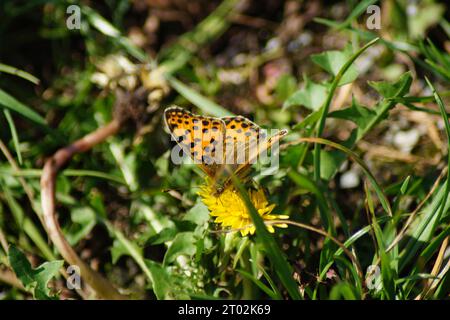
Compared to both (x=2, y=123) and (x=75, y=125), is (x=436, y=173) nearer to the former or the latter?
(x=75, y=125)

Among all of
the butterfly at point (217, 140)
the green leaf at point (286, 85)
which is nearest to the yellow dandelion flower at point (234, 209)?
the butterfly at point (217, 140)

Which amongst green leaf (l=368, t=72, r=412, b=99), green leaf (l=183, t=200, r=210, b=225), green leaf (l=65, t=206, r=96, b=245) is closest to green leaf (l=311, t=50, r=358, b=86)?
green leaf (l=368, t=72, r=412, b=99)

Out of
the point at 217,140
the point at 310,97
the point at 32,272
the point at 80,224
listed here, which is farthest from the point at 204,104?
the point at 32,272

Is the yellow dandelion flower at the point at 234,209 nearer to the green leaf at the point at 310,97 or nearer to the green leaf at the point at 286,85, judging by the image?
the green leaf at the point at 310,97

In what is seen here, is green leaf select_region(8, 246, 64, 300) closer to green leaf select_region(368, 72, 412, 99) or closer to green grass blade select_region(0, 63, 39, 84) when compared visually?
green grass blade select_region(0, 63, 39, 84)

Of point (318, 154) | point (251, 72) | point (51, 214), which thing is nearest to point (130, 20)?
point (251, 72)

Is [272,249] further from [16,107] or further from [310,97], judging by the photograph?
[16,107]
